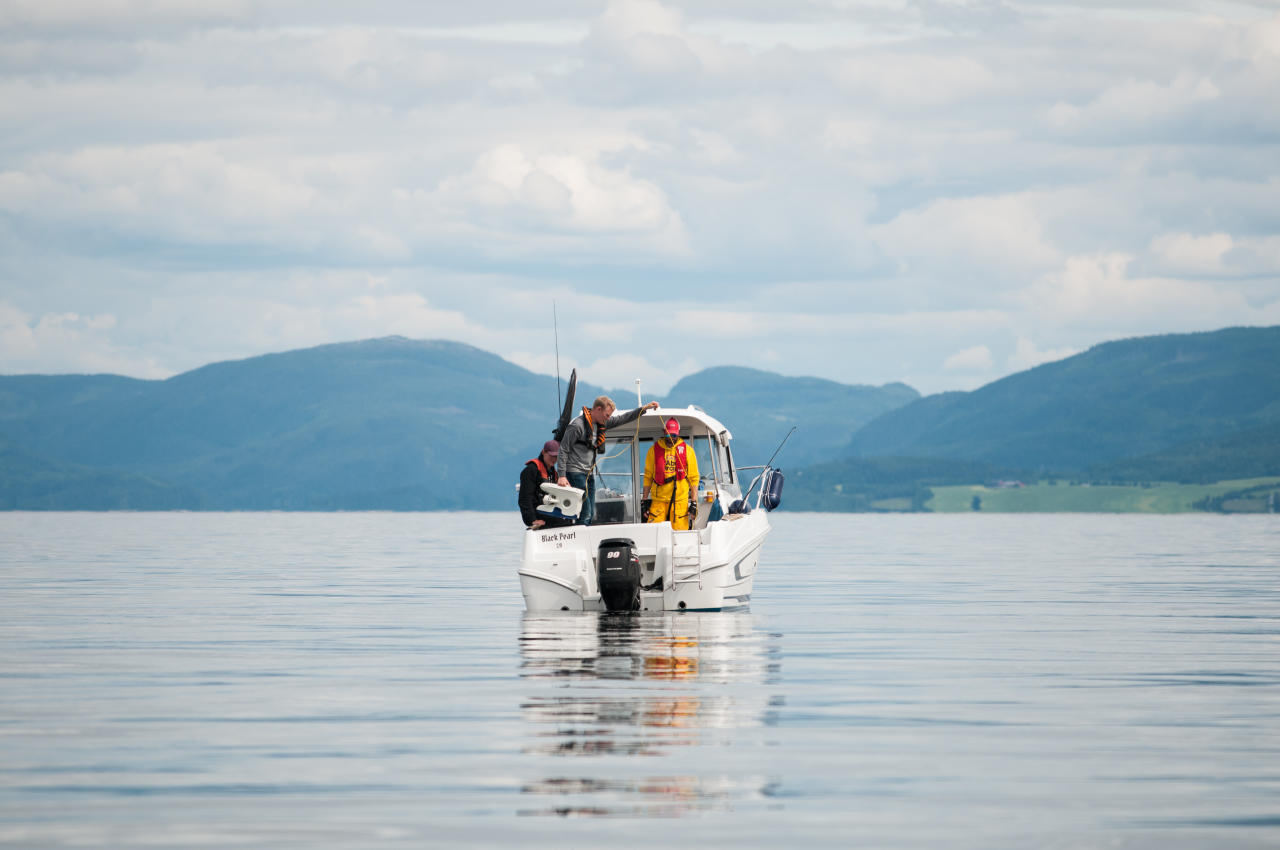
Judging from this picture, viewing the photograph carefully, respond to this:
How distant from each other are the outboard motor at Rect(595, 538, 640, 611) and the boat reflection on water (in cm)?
43

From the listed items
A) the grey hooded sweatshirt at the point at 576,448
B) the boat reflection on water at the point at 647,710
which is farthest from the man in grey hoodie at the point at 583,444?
the boat reflection on water at the point at 647,710

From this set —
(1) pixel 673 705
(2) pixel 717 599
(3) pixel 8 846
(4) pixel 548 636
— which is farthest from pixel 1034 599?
(3) pixel 8 846

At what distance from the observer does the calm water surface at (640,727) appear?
32.1ft

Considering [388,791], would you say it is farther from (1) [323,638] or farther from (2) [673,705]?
(1) [323,638]

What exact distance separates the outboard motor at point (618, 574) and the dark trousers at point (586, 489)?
6.34 ft

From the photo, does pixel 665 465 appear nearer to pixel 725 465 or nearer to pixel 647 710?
pixel 725 465

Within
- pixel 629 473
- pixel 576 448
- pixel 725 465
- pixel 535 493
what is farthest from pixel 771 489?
pixel 535 493

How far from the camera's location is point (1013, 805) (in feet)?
34.0

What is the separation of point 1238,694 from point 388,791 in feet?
31.6

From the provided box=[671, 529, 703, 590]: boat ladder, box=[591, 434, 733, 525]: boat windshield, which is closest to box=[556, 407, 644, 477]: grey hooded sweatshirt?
box=[591, 434, 733, 525]: boat windshield

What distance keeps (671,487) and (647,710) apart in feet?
41.9

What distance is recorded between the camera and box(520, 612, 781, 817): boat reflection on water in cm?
1073

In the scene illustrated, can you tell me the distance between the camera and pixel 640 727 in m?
13.6

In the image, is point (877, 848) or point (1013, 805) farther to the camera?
point (1013, 805)
